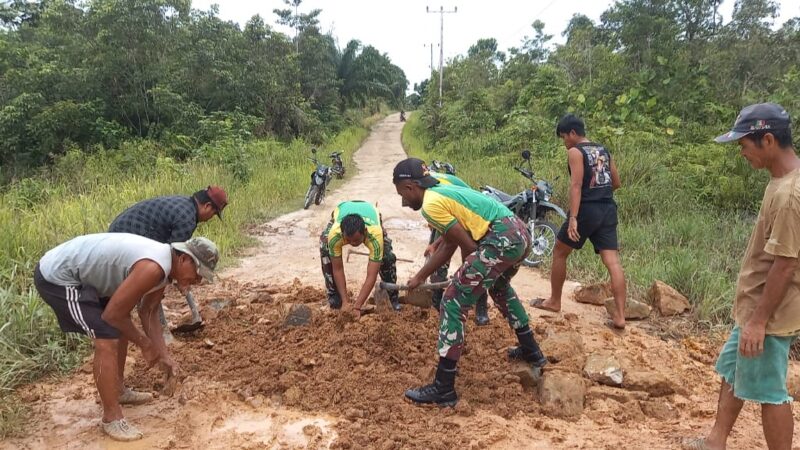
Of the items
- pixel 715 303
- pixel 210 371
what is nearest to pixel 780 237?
pixel 715 303

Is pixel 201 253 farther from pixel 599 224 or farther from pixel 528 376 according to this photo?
pixel 599 224

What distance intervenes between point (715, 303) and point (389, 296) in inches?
108

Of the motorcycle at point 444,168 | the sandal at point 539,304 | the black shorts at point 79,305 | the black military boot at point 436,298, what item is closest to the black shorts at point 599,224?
the sandal at point 539,304

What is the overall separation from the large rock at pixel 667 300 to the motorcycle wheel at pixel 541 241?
1.69 metres

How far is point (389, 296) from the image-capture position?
183 inches

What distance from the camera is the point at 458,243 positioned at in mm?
3238

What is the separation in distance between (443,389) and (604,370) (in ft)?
3.62

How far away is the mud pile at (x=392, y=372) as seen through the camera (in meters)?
3.04

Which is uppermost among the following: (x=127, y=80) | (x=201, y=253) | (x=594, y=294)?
(x=127, y=80)

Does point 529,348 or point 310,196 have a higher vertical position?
point 310,196

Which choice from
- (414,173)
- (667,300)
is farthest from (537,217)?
(414,173)

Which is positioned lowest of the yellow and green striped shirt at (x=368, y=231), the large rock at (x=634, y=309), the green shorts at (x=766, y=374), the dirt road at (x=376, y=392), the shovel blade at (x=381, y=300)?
the dirt road at (x=376, y=392)

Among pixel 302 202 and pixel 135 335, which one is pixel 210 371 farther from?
pixel 302 202

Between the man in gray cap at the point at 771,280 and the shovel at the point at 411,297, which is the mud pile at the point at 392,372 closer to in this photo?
the shovel at the point at 411,297
